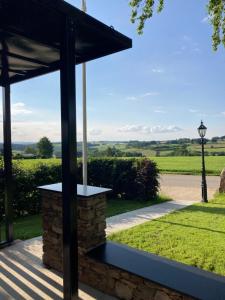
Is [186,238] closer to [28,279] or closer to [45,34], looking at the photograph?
[28,279]

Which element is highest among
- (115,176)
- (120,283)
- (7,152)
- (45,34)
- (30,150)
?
(45,34)

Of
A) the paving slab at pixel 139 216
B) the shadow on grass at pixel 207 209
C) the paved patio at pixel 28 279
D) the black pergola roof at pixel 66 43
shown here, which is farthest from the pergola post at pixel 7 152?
the shadow on grass at pixel 207 209

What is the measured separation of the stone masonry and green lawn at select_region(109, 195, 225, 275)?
4.86 ft

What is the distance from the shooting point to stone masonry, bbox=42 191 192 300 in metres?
3.09

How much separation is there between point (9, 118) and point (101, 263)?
308 centimetres

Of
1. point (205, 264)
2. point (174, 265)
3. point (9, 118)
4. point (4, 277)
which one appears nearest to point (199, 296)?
point (174, 265)

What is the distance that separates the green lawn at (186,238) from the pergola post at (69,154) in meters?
2.08

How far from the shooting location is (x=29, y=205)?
8266 mm

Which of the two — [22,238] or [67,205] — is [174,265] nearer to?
[67,205]

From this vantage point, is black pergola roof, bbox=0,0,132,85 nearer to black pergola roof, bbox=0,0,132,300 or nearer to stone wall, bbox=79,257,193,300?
black pergola roof, bbox=0,0,132,300

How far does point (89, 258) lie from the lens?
3.66 m

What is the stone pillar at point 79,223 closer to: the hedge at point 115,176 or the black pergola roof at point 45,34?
the black pergola roof at point 45,34

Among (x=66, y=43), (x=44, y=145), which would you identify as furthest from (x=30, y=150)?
(x=66, y=43)

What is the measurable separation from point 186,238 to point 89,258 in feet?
8.64
